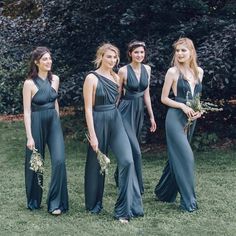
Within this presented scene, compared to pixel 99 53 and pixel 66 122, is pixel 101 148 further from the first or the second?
pixel 66 122

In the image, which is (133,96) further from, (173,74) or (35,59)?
(35,59)

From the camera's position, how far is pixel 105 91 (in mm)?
6531

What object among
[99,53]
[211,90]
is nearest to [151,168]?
[211,90]

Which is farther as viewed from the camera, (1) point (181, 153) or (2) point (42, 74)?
(2) point (42, 74)

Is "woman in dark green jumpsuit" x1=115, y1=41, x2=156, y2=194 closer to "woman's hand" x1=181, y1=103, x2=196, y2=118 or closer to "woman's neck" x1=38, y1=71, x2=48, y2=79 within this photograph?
"woman's hand" x1=181, y1=103, x2=196, y2=118

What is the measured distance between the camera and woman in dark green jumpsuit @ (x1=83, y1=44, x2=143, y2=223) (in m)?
6.40

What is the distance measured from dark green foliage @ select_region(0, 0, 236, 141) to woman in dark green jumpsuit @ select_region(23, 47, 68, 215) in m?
2.28

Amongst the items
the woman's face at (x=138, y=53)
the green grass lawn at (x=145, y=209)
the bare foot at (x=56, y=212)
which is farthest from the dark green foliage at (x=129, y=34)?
the bare foot at (x=56, y=212)

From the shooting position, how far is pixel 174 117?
686 cm

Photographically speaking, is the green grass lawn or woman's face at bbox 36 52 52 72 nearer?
Result: the green grass lawn

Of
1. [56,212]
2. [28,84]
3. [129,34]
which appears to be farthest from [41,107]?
[129,34]

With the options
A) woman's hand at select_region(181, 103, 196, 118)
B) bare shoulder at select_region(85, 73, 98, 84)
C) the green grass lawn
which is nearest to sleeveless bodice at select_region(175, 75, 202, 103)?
woman's hand at select_region(181, 103, 196, 118)

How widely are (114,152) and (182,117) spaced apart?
37.0 inches

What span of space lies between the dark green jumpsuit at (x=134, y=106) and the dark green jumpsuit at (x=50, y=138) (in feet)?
3.23
